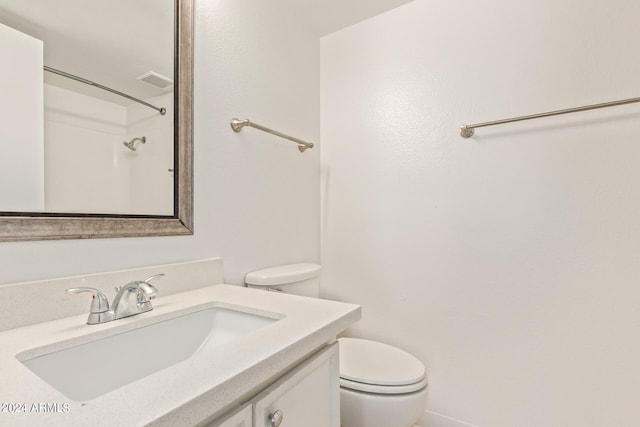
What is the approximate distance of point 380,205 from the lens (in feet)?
5.21

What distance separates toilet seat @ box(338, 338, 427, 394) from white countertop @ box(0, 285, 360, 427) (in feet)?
1.37

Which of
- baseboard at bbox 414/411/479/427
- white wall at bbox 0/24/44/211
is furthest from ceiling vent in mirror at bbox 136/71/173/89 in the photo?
baseboard at bbox 414/411/479/427

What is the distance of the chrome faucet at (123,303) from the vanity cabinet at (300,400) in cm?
39

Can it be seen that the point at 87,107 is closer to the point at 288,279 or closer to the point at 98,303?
the point at 98,303

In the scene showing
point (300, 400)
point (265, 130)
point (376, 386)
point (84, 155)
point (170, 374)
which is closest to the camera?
point (170, 374)

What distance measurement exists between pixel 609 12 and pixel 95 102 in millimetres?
1750

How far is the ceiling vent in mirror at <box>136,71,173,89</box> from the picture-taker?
0.96 meters

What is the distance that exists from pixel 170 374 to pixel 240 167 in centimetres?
88

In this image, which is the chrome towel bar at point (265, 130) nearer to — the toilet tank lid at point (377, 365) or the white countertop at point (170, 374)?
the white countertop at point (170, 374)

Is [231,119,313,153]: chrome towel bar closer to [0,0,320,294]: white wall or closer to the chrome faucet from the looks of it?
[0,0,320,294]: white wall

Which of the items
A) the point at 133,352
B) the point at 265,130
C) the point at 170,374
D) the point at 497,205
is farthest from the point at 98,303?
→ the point at 497,205

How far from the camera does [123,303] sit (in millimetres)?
753

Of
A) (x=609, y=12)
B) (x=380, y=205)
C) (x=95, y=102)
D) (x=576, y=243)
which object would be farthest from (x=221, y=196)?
(x=609, y=12)

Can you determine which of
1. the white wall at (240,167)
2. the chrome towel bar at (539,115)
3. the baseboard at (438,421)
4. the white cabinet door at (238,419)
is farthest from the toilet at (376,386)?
the chrome towel bar at (539,115)
